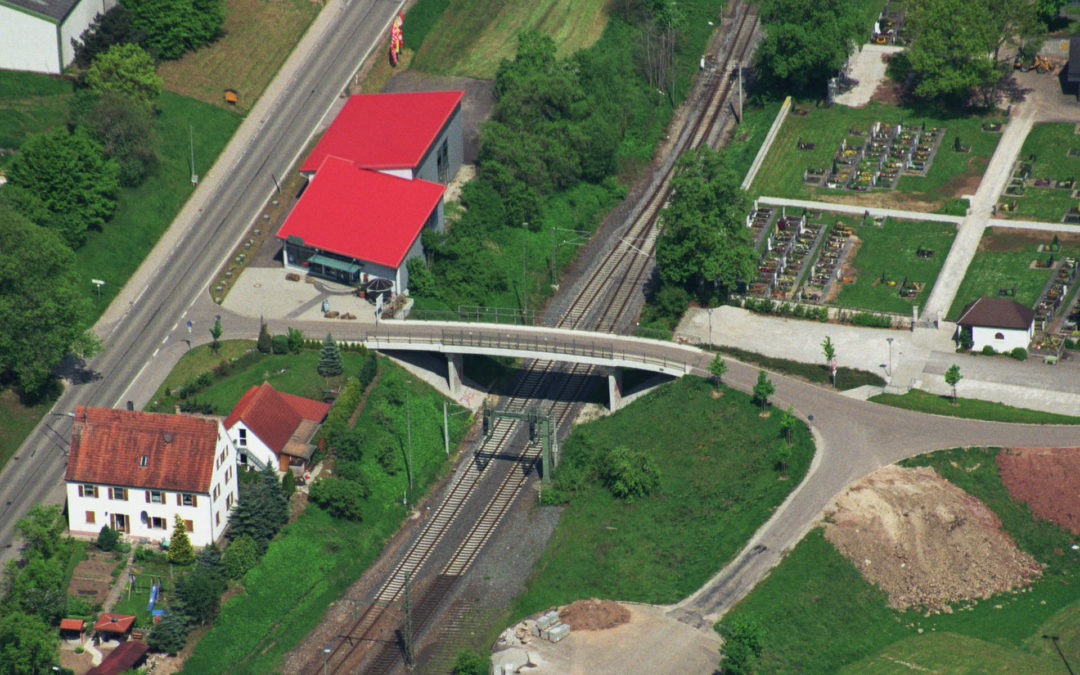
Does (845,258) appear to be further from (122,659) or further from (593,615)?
(122,659)

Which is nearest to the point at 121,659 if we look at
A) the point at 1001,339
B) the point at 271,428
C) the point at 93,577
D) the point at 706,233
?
the point at 93,577

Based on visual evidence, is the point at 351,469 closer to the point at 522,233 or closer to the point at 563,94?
the point at 522,233

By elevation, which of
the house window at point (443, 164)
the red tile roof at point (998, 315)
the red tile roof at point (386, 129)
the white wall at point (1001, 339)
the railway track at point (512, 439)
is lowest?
the railway track at point (512, 439)

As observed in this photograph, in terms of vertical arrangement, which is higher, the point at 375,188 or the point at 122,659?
the point at 375,188

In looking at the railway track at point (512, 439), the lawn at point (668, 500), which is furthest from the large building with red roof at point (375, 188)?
the lawn at point (668, 500)

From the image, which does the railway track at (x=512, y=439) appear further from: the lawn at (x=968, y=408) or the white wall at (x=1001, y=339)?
the white wall at (x=1001, y=339)

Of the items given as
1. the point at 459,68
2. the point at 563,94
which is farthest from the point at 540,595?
the point at 459,68
